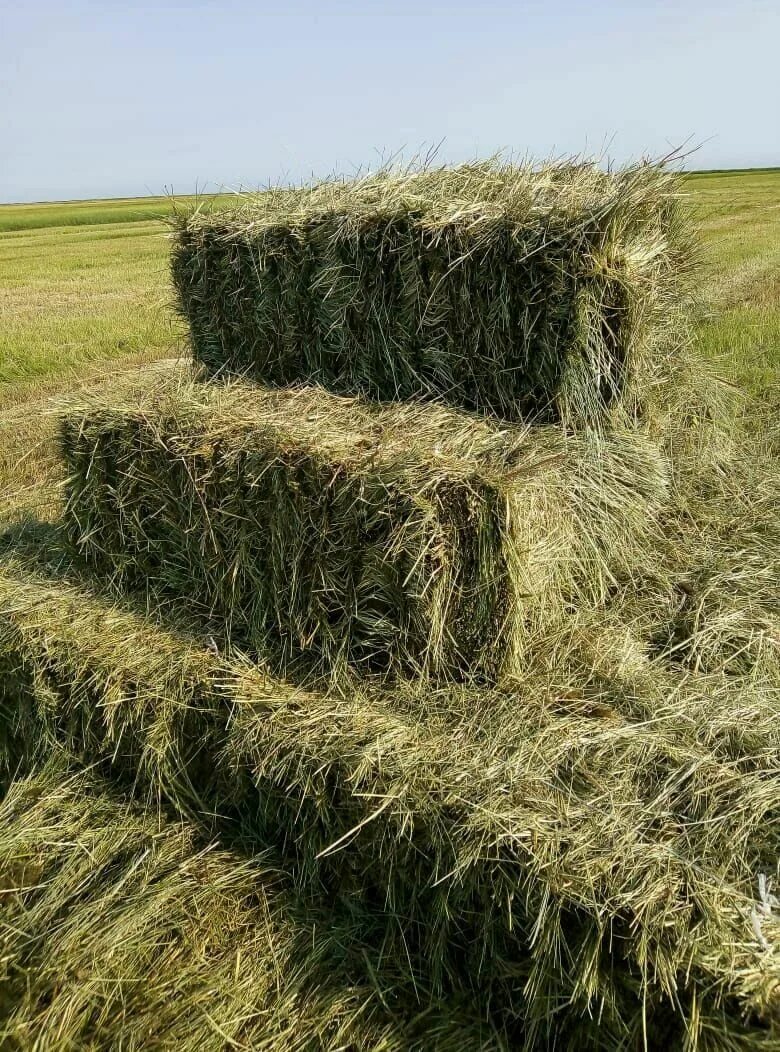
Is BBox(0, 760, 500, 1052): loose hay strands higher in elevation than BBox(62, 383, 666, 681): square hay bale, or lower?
lower

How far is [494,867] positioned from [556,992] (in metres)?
0.33

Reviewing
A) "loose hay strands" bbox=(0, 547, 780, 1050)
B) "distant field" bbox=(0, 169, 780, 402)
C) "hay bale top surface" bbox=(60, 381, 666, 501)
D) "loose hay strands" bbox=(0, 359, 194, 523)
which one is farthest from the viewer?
"distant field" bbox=(0, 169, 780, 402)

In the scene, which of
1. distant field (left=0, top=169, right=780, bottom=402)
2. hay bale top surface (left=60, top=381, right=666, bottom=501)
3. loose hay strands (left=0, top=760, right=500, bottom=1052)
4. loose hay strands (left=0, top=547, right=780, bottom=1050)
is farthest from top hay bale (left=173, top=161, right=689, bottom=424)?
loose hay strands (left=0, top=760, right=500, bottom=1052)

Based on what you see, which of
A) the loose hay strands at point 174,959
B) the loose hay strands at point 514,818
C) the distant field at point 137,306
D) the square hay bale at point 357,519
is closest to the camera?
the loose hay strands at point 514,818

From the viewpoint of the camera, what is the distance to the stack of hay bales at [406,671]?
2.07m

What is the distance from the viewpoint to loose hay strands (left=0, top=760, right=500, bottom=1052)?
2.19m

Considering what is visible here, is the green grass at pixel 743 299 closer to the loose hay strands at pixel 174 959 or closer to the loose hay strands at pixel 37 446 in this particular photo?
the loose hay strands at pixel 37 446

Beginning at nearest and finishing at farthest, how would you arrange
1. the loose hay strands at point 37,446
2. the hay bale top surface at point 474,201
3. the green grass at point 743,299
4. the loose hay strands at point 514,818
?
the loose hay strands at point 514,818
the hay bale top surface at point 474,201
the loose hay strands at point 37,446
the green grass at point 743,299

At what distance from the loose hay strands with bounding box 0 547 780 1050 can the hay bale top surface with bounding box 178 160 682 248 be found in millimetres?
1835

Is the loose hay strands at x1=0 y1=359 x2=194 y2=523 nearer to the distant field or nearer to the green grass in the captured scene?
the distant field

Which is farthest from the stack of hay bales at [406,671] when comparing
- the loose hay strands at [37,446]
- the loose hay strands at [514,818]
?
the loose hay strands at [37,446]

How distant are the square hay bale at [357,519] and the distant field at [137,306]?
61.3 inches

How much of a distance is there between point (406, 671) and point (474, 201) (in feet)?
7.10

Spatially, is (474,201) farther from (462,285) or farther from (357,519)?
(357,519)
